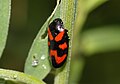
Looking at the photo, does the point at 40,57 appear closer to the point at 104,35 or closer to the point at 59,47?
the point at 59,47

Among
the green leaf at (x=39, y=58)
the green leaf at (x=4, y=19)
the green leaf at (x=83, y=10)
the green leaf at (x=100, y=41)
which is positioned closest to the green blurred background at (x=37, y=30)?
the green leaf at (x=100, y=41)

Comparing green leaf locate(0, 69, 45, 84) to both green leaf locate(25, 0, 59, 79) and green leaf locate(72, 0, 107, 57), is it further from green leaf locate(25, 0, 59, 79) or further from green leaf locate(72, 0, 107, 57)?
green leaf locate(72, 0, 107, 57)

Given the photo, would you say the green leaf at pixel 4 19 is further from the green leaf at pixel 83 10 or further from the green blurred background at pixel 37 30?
the green blurred background at pixel 37 30

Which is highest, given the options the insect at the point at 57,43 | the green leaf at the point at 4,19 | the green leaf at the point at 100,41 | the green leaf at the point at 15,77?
the green leaf at the point at 4,19

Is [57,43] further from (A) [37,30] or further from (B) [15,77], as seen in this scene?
(A) [37,30]

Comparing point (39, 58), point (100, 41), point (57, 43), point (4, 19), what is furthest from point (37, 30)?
point (4, 19)

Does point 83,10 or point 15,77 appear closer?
point 15,77
